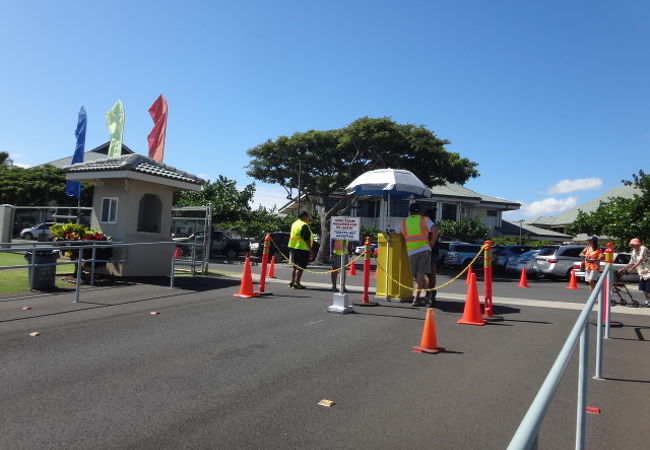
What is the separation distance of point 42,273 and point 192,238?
662 centimetres

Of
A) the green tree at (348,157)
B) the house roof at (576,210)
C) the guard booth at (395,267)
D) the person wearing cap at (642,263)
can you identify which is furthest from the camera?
the house roof at (576,210)

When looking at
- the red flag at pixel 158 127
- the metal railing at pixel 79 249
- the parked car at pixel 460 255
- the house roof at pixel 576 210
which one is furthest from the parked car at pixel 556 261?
the house roof at pixel 576 210

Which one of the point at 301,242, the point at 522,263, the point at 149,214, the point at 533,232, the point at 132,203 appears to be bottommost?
the point at 522,263

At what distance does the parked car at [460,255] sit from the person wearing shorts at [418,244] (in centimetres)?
1639

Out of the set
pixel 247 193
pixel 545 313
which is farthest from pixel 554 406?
pixel 247 193

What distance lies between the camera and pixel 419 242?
9594 mm

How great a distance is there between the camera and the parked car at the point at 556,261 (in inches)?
826

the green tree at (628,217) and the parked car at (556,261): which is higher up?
the green tree at (628,217)

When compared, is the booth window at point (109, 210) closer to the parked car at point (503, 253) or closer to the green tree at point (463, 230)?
the parked car at point (503, 253)

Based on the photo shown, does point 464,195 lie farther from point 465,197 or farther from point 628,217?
point 628,217

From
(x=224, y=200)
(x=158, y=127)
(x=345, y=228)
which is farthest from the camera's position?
(x=224, y=200)

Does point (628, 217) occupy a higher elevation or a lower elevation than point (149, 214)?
higher

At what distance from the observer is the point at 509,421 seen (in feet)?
13.5

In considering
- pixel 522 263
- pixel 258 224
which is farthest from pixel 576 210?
pixel 258 224
